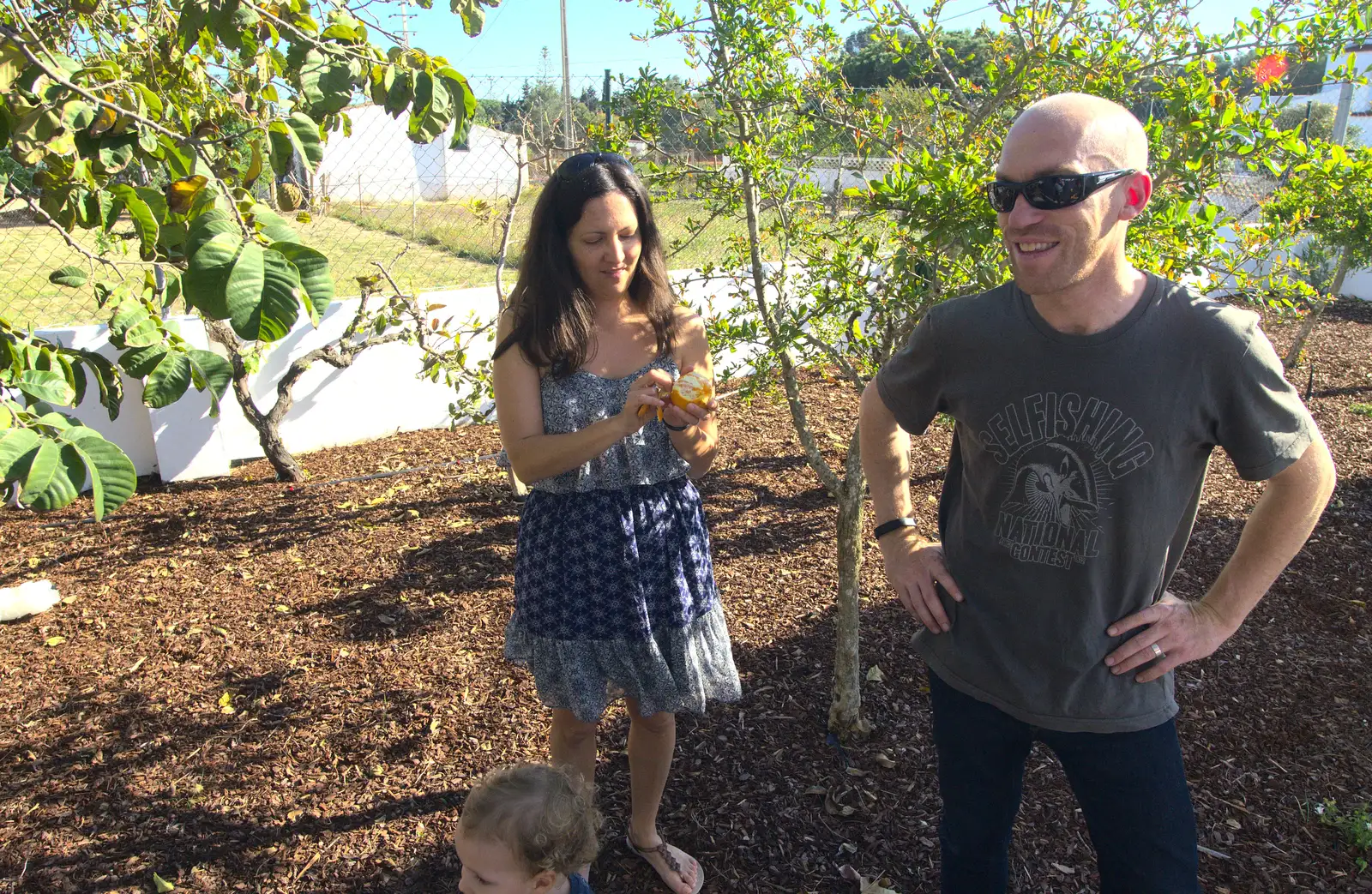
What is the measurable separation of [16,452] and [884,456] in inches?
63.0

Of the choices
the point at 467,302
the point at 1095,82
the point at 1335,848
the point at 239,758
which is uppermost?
the point at 1095,82

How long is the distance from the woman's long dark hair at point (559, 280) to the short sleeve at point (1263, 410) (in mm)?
1290

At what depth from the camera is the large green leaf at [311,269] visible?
59.3 inches

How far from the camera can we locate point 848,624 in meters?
2.99

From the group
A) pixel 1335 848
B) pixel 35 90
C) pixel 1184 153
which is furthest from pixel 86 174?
pixel 1335 848

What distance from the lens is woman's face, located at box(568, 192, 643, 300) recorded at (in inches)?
83.8

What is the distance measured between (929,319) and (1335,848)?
206cm

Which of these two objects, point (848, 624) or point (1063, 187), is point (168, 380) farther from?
point (848, 624)

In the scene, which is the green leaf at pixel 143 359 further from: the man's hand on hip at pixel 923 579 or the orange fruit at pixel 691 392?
the man's hand on hip at pixel 923 579

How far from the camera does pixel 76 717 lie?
3.21 m

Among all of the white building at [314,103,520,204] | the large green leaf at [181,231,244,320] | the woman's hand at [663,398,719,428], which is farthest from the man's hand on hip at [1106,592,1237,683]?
the white building at [314,103,520,204]

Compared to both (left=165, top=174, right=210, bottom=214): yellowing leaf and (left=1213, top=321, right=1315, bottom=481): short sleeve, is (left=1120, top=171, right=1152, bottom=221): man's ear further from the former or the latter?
(left=165, top=174, right=210, bottom=214): yellowing leaf

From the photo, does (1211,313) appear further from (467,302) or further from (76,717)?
(467,302)

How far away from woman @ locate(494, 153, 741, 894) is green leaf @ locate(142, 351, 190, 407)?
66cm
